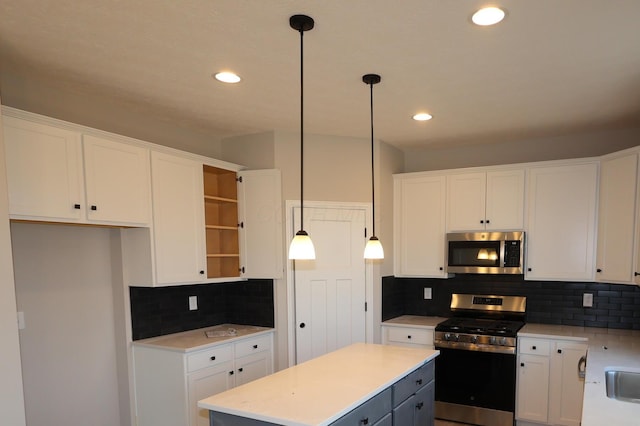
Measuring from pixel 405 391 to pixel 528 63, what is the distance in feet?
6.72

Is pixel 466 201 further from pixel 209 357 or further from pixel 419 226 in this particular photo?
pixel 209 357

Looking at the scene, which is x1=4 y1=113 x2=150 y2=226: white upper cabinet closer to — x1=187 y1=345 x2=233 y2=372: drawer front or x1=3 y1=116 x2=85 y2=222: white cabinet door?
x1=3 y1=116 x2=85 y2=222: white cabinet door

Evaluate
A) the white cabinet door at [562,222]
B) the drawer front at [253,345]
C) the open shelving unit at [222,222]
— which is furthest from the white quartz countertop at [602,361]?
the open shelving unit at [222,222]

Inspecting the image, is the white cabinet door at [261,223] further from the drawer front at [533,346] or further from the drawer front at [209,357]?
the drawer front at [533,346]

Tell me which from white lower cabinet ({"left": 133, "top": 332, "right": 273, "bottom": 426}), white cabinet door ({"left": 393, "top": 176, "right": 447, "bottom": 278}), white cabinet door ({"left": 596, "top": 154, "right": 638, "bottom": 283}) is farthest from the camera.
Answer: white cabinet door ({"left": 393, "top": 176, "right": 447, "bottom": 278})

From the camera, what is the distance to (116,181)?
278 cm

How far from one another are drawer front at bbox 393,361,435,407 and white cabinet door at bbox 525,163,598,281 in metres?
1.65

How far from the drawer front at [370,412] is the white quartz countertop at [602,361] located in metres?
0.93

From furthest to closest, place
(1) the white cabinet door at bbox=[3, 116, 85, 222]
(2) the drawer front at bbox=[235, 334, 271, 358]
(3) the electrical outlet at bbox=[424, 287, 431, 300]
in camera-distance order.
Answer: (3) the electrical outlet at bbox=[424, 287, 431, 300]
(2) the drawer front at bbox=[235, 334, 271, 358]
(1) the white cabinet door at bbox=[3, 116, 85, 222]

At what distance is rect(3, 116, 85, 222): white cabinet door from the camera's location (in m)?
2.21

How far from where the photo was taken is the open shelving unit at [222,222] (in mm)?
3781

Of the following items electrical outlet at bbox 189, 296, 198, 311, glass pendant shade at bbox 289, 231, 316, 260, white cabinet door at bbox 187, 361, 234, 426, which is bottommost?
white cabinet door at bbox 187, 361, 234, 426

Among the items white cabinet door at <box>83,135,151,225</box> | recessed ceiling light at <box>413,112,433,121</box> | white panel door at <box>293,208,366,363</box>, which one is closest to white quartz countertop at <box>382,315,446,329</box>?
white panel door at <box>293,208,366,363</box>

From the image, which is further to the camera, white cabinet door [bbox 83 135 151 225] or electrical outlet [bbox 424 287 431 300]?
electrical outlet [bbox 424 287 431 300]
